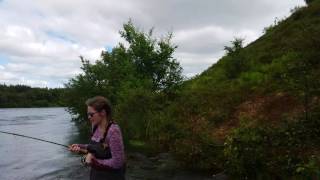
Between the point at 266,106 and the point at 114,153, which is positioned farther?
the point at 266,106

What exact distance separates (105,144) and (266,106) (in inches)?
750

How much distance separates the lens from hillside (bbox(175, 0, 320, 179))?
15.8 metres

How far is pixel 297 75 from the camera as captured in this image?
80.1 feet

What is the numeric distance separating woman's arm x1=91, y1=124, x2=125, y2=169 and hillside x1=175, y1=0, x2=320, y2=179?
552 cm

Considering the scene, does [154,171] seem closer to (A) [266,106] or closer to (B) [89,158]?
(A) [266,106]

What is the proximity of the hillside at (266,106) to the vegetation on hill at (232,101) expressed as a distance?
1.4 inches

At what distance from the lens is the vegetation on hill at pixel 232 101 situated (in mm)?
16250

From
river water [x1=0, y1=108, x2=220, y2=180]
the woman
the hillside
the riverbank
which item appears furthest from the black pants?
river water [x1=0, y1=108, x2=220, y2=180]

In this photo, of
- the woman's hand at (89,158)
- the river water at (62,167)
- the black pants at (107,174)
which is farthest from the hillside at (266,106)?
the woman's hand at (89,158)

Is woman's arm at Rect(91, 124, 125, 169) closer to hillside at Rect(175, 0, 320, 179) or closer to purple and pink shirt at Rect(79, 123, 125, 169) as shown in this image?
purple and pink shirt at Rect(79, 123, 125, 169)

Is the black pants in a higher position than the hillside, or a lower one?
lower

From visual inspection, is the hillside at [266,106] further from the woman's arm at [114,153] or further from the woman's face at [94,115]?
the woman's face at [94,115]

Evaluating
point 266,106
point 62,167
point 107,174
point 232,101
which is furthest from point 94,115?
point 232,101

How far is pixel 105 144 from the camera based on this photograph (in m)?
7.03
